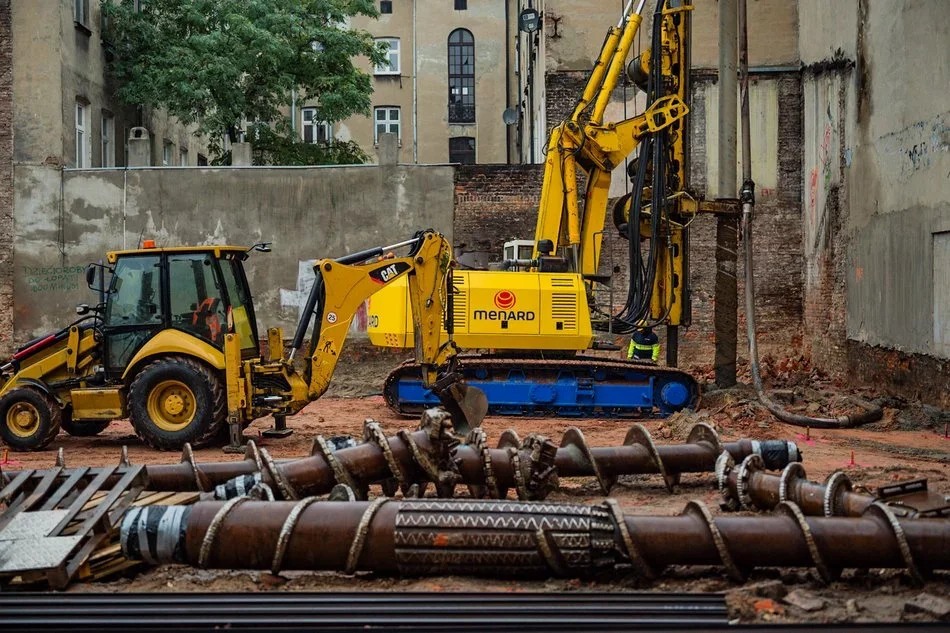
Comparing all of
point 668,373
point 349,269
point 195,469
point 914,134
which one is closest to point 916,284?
point 914,134

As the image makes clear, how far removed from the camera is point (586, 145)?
16031 mm

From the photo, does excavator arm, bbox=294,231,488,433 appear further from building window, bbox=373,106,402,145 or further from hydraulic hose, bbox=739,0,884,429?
building window, bbox=373,106,402,145

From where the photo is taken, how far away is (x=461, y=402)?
39.4 ft

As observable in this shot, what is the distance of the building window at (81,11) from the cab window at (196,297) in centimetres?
1264

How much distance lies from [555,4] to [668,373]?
34.0ft

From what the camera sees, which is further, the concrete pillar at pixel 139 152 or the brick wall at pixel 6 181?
the concrete pillar at pixel 139 152

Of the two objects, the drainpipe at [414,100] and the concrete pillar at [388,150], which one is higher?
the drainpipe at [414,100]

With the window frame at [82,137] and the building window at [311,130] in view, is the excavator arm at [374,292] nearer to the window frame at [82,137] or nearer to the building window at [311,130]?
the window frame at [82,137]

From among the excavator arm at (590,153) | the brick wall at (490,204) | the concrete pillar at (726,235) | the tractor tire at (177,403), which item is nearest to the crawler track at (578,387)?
the concrete pillar at (726,235)

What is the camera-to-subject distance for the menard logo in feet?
50.0

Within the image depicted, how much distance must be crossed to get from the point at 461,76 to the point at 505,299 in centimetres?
3175

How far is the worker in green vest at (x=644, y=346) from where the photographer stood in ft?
53.9

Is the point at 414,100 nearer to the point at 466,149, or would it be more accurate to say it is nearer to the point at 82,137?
the point at 466,149

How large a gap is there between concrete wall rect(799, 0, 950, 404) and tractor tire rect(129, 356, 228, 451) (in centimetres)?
914
